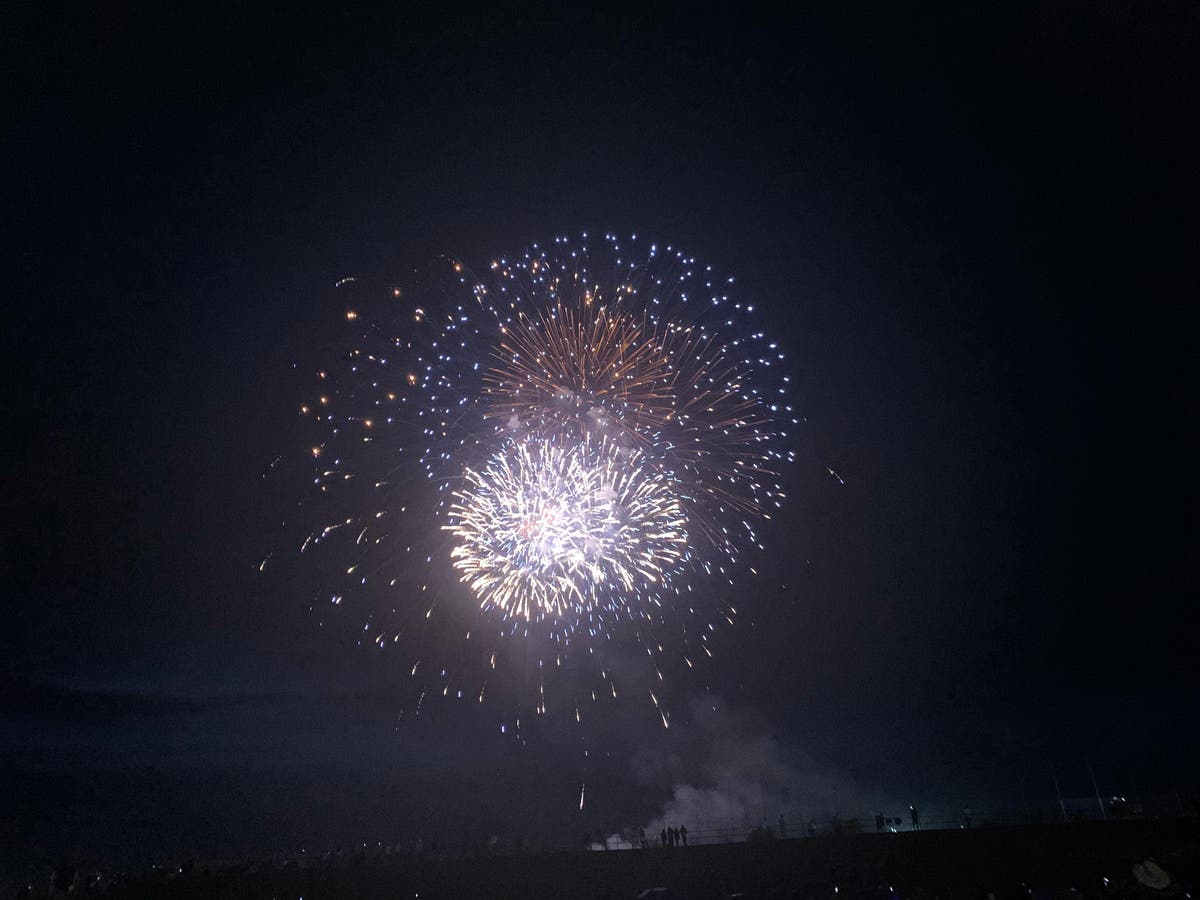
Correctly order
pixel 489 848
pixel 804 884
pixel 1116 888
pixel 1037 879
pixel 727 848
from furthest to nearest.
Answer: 1. pixel 489 848
2. pixel 727 848
3. pixel 804 884
4. pixel 1037 879
5. pixel 1116 888

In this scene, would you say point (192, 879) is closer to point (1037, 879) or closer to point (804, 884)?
point (804, 884)

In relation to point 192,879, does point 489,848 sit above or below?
above

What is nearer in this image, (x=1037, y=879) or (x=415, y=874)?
(x=1037, y=879)

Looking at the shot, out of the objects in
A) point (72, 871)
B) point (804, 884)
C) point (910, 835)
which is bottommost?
point (72, 871)

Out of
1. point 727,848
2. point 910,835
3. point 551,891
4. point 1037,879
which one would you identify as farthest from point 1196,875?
point 551,891

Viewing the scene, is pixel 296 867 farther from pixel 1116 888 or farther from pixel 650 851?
pixel 1116 888

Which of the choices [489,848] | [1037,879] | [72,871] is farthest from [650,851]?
[72,871]

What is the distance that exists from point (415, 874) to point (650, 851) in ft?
33.7

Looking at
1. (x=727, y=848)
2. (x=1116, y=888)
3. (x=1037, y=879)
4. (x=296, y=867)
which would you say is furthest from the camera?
(x=296, y=867)

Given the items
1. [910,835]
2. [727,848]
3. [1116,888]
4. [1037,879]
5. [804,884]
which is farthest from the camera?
[727,848]

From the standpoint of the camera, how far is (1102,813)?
102ft

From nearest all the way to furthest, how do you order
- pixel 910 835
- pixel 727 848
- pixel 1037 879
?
pixel 1037 879 < pixel 910 835 < pixel 727 848

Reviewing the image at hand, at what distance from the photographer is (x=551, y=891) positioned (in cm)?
3069

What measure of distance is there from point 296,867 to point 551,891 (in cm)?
1307
